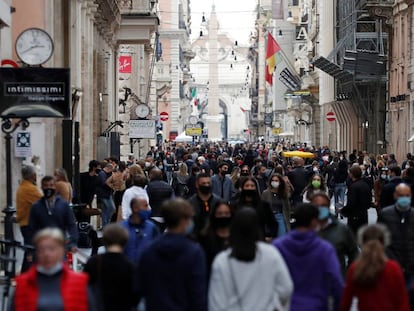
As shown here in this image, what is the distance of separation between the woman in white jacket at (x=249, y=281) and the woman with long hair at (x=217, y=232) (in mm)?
1975

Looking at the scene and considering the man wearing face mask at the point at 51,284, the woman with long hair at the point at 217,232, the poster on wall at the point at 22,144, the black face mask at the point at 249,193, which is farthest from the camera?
the poster on wall at the point at 22,144

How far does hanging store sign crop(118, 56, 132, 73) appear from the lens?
2188 inches

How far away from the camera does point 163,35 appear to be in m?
116

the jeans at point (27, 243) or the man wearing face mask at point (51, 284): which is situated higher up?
the man wearing face mask at point (51, 284)

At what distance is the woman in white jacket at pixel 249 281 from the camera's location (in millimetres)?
8406

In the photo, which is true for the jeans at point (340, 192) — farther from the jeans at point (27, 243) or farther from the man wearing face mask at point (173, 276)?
the man wearing face mask at point (173, 276)

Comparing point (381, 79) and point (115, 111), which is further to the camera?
point (381, 79)

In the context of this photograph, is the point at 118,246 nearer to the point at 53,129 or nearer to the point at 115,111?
the point at 53,129

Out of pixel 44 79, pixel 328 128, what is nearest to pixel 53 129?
pixel 44 79

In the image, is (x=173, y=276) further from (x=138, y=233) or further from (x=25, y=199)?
(x=25, y=199)

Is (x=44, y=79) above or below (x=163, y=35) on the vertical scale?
below

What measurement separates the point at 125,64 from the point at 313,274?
47.7m

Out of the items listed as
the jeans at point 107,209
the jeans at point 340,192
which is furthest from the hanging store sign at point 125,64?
the jeans at point 107,209

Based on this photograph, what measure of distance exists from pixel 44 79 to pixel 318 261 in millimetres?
9189
